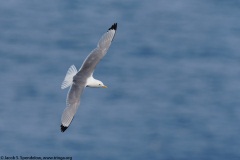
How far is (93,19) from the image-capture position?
58.6ft

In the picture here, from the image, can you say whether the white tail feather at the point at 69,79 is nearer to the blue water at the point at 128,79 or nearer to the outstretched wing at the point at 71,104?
the outstretched wing at the point at 71,104

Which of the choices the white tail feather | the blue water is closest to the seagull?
the white tail feather

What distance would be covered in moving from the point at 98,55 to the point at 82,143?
6.27 ft

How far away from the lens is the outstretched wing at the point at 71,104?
12727 mm

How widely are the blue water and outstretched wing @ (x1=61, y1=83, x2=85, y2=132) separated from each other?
61.0 inches

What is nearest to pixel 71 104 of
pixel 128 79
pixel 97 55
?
pixel 97 55

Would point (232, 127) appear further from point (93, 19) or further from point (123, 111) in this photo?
point (93, 19)

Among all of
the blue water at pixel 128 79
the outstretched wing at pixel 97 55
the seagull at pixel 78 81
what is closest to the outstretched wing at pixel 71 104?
the seagull at pixel 78 81

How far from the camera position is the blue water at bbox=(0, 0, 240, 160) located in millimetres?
14523

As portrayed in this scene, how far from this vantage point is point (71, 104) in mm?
12820

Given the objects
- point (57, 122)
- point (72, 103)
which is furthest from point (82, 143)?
point (72, 103)

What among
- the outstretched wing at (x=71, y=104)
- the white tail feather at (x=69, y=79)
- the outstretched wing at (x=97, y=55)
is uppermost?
the outstretched wing at (x=97, y=55)

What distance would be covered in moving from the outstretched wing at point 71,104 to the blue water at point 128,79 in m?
1.55

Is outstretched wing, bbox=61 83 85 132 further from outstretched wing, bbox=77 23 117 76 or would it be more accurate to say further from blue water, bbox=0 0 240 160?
blue water, bbox=0 0 240 160
